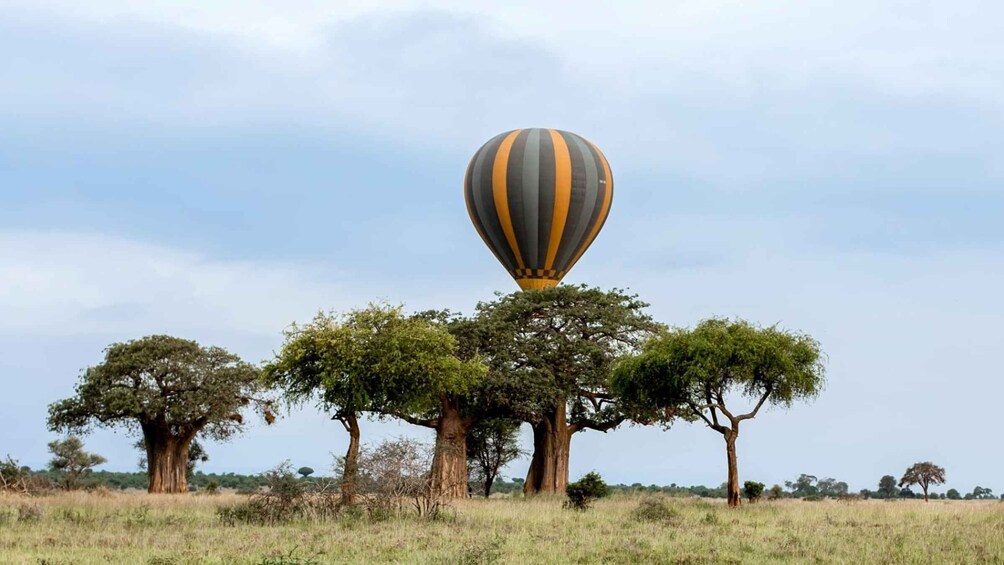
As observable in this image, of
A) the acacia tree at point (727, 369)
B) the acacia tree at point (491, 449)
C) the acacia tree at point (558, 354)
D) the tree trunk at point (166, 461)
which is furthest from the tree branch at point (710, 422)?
the tree trunk at point (166, 461)

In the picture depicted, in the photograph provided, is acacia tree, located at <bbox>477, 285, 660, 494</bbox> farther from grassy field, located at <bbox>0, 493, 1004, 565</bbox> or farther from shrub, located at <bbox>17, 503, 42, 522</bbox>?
shrub, located at <bbox>17, 503, 42, 522</bbox>

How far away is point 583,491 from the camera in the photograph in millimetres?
39750

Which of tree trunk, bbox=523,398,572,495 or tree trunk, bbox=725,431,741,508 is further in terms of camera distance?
tree trunk, bbox=523,398,572,495

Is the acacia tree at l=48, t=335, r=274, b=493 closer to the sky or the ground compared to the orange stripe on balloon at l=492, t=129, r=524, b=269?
closer to the ground

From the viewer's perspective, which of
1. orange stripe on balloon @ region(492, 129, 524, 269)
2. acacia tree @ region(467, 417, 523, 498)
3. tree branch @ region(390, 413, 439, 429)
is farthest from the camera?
orange stripe on balloon @ region(492, 129, 524, 269)

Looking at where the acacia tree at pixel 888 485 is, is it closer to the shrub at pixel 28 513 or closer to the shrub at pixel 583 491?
the shrub at pixel 583 491

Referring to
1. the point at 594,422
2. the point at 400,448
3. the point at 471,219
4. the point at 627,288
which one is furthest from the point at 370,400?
the point at 471,219

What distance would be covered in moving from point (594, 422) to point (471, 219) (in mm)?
20629

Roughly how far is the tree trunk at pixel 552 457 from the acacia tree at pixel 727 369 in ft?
31.2

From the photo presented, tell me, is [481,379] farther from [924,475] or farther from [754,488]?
[924,475]

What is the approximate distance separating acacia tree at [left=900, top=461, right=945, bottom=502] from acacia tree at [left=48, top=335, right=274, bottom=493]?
45738 millimetres

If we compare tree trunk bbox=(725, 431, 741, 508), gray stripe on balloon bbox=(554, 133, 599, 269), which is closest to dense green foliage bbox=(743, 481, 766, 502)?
tree trunk bbox=(725, 431, 741, 508)

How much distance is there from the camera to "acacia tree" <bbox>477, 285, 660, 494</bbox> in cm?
5288

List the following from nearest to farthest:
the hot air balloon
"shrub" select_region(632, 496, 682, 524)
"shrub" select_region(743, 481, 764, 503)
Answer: "shrub" select_region(632, 496, 682, 524) → "shrub" select_region(743, 481, 764, 503) → the hot air balloon
